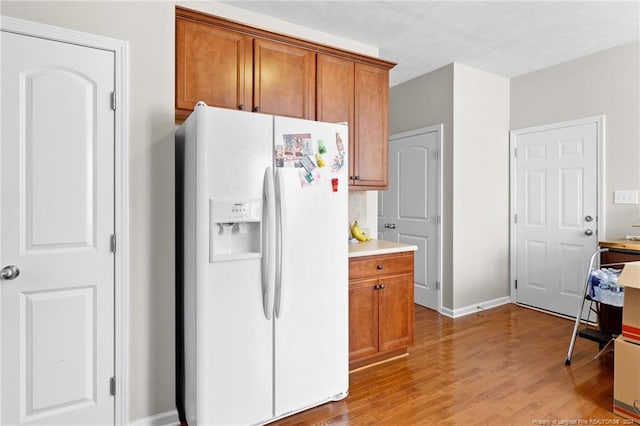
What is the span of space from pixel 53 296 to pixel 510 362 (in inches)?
123

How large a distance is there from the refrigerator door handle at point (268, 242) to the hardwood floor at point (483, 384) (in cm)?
78

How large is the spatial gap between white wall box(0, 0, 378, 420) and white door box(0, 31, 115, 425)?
119 millimetres

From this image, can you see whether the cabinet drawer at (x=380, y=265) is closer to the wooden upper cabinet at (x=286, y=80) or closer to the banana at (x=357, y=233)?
the banana at (x=357, y=233)

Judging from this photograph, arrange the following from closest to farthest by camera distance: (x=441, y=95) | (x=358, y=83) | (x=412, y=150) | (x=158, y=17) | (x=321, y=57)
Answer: (x=158, y=17) → (x=321, y=57) → (x=358, y=83) → (x=441, y=95) → (x=412, y=150)

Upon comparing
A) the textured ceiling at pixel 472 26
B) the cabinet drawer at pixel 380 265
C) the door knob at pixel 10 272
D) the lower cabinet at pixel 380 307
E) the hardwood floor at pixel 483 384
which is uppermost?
the textured ceiling at pixel 472 26

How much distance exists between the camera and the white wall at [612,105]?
11.0 ft

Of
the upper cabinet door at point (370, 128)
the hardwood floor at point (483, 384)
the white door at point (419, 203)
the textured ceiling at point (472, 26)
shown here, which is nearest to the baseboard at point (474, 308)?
the white door at point (419, 203)

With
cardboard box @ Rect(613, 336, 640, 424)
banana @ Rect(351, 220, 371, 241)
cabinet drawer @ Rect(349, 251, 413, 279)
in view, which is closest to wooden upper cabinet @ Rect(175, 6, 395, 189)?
banana @ Rect(351, 220, 371, 241)

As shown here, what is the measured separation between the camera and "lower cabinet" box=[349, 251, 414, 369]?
2.65m

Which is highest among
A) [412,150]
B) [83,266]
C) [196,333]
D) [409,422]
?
[412,150]

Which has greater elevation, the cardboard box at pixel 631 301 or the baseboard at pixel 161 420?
the cardboard box at pixel 631 301

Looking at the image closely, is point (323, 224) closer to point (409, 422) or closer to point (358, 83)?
point (409, 422)

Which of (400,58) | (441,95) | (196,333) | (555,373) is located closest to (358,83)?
(400,58)

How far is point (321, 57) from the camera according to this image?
9.28 ft
